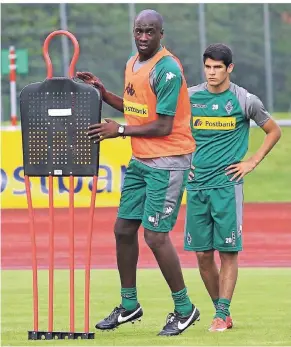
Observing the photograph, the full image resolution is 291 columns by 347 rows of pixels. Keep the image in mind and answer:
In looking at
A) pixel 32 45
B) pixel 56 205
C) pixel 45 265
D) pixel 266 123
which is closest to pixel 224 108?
pixel 266 123

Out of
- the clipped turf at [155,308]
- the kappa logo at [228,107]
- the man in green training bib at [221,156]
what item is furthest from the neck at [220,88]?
the clipped turf at [155,308]

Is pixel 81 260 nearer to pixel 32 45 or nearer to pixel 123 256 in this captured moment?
pixel 123 256

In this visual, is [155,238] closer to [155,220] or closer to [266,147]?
[155,220]

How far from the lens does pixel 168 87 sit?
895cm

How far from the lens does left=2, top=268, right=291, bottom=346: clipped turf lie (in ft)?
29.3

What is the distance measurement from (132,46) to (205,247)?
74.4ft

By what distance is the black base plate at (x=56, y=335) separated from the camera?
29.3 feet

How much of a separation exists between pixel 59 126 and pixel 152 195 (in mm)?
879

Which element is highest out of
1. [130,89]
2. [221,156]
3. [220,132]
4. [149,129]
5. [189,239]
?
[130,89]

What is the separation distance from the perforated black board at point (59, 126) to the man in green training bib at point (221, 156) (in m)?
1.16

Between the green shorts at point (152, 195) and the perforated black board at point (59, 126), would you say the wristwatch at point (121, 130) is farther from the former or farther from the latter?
the green shorts at point (152, 195)

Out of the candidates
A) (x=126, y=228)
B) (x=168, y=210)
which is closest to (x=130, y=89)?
(x=168, y=210)

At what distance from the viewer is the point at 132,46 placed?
106ft

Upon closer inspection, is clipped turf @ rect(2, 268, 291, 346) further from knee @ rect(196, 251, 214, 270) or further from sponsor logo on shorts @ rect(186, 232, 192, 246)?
sponsor logo on shorts @ rect(186, 232, 192, 246)
